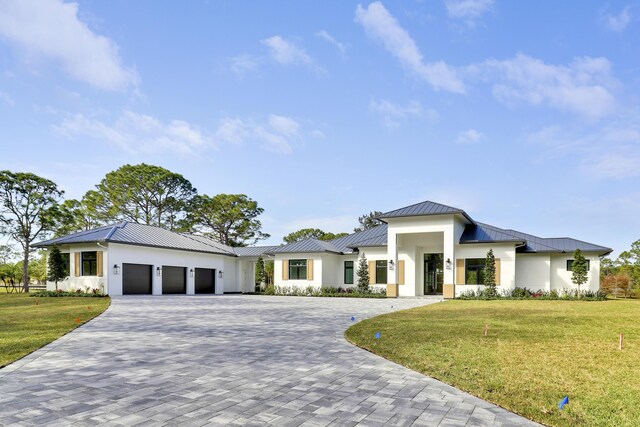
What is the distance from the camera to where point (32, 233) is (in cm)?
3238

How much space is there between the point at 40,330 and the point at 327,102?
13120 mm

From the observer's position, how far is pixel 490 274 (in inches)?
882

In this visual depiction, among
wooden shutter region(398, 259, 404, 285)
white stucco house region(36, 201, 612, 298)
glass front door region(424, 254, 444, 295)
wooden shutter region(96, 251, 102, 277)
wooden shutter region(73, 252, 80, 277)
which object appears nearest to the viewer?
wooden shutter region(96, 251, 102, 277)

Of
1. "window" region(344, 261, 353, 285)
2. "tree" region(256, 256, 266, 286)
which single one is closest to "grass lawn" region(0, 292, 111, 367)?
"tree" region(256, 256, 266, 286)

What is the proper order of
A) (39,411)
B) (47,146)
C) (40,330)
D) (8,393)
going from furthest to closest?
(47,146), (40,330), (8,393), (39,411)

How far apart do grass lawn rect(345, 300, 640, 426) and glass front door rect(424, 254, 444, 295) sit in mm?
14790

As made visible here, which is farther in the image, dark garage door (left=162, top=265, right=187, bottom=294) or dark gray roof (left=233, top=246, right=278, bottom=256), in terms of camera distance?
dark gray roof (left=233, top=246, right=278, bottom=256)

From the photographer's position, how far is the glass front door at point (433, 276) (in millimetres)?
26250

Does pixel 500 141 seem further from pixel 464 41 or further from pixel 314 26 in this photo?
pixel 314 26

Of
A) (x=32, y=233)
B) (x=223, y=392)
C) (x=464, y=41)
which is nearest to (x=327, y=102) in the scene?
(x=464, y=41)

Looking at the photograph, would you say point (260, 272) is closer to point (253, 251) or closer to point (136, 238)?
point (253, 251)

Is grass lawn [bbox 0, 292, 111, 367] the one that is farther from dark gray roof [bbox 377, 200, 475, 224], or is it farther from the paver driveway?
Result: dark gray roof [bbox 377, 200, 475, 224]

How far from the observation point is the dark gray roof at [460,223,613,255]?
23466 millimetres

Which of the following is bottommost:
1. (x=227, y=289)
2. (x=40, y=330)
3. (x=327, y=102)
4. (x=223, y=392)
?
(x=227, y=289)
